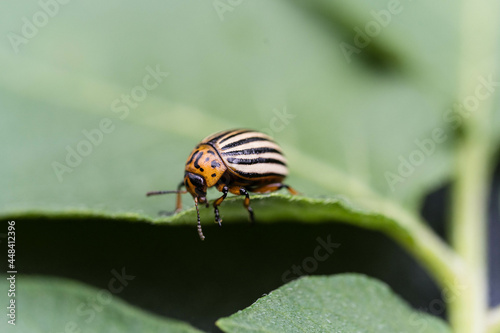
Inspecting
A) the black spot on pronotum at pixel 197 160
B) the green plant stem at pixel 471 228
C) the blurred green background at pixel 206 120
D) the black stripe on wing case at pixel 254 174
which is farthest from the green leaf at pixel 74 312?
the green plant stem at pixel 471 228

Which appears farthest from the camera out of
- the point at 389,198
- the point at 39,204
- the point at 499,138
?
the point at 499,138

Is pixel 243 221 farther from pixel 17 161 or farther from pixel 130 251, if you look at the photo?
pixel 17 161

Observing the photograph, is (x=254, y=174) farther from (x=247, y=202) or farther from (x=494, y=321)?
(x=494, y=321)

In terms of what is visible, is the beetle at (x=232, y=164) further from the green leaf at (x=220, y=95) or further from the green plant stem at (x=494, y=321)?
the green plant stem at (x=494, y=321)

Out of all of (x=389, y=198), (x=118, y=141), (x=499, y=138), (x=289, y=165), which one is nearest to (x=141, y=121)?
(x=118, y=141)

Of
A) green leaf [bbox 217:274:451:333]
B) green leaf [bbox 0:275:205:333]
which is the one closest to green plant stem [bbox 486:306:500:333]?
green leaf [bbox 217:274:451:333]

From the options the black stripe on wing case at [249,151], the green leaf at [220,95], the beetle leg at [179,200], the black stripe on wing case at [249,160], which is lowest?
the beetle leg at [179,200]

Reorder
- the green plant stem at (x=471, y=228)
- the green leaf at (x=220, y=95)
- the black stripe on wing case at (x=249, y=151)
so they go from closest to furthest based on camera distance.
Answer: the green plant stem at (x=471, y=228) < the black stripe on wing case at (x=249, y=151) < the green leaf at (x=220, y=95)
